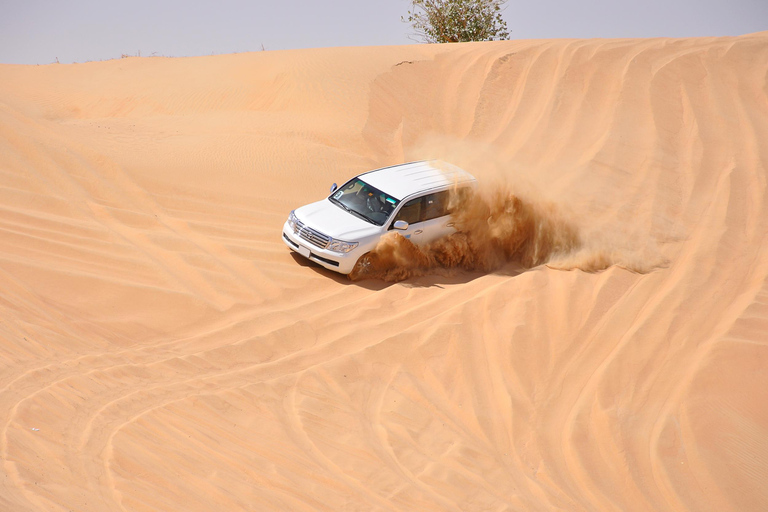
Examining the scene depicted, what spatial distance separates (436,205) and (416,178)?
646mm

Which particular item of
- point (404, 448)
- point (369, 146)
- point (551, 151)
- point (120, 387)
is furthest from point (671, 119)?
point (120, 387)

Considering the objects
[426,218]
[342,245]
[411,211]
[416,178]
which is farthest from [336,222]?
[416,178]

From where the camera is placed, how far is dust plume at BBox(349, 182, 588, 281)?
10750 mm

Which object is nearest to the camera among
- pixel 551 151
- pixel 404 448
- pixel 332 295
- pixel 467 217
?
pixel 404 448

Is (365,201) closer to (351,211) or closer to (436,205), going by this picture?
(351,211)

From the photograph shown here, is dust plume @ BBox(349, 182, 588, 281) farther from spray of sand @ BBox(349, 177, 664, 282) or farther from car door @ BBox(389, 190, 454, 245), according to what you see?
car door @ BBox(389, 190, 454, 245)

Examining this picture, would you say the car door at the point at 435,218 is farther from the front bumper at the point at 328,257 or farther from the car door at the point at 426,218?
the front bumper at the point at 328,257

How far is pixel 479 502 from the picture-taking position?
6305 millimetres

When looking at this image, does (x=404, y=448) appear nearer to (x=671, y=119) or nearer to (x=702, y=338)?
(x=702, y=338)

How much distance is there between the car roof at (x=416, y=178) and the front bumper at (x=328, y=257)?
4.40 ft

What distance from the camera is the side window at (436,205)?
34.8 feet

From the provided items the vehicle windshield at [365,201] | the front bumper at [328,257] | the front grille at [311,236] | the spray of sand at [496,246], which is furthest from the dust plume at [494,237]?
the front grille at [311,236]

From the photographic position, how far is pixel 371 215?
10.5 metres

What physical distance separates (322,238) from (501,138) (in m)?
8.40
